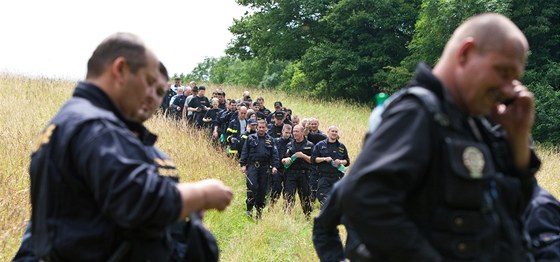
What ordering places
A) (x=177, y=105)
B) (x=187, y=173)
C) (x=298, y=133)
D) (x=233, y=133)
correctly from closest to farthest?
(x=187, y=173)
(x=298, y=133)
(x=233, y=133)
(x=177, y=105)

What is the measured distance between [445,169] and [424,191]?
115 millimetres

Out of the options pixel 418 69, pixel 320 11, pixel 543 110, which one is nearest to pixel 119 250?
pixel 418 69

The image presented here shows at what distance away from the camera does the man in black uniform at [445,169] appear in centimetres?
198

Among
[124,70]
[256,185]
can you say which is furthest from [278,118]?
[124,70]

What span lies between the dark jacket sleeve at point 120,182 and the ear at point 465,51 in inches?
45.3

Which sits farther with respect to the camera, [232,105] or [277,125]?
[232,105]

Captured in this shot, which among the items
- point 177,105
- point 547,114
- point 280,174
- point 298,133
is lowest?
point 547,114

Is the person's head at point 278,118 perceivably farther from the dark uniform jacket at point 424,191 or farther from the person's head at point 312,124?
the dark uniform jacket at point 424,191

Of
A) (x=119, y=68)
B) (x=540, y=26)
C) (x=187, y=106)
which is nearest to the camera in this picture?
(x=119, y=68)

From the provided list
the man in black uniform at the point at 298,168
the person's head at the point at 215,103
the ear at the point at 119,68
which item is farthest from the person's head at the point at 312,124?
the ear at the point at 119,68

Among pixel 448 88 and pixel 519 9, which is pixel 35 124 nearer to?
pixel 448 88

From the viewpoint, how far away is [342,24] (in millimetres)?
35344

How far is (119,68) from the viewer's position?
227 centimetres

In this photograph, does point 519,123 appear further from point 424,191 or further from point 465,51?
point 424,191
